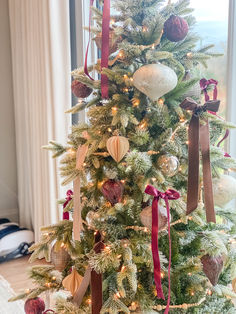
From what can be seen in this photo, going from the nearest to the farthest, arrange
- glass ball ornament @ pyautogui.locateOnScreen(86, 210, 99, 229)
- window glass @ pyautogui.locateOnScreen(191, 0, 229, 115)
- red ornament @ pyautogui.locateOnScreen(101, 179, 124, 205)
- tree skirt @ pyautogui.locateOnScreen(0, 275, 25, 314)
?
1. red ornament @ pyautogui.locateOnScreen(101, 179, 124, 205)
2. glass ball ornament @ pyautogui.locateOnScreen(86, 210, 99, 229)
3. window glass @ pyautogui.locateOnScreen(191, 0, 229, 115)
4. tree skirt @ pyautogui.locateOnScreen(0, 275, 25, 314)

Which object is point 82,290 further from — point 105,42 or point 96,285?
point 105,42

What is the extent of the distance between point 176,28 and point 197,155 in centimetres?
41

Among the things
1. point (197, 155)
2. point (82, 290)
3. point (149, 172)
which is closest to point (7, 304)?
point (82, 290)

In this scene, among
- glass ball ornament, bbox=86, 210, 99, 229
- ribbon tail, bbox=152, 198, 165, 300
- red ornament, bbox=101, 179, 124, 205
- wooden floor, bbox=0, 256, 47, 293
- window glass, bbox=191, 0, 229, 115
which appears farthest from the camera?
wooden floor, bbox=0, 256, 47, 293

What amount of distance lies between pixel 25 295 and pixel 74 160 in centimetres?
58

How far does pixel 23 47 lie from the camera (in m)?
3.04

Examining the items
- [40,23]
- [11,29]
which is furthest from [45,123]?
[11,29]

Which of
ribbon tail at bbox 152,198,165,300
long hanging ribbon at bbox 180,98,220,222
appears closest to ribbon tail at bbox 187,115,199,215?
long hanging ribbon at bbox 180,98,220,222

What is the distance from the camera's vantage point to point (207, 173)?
1148 millimetres

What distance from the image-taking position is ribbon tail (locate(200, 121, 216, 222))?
3.74 ft

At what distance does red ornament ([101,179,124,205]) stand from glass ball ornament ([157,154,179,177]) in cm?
15

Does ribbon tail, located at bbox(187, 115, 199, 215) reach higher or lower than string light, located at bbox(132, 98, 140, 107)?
lower

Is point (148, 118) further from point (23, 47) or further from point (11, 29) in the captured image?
point (11, 29)

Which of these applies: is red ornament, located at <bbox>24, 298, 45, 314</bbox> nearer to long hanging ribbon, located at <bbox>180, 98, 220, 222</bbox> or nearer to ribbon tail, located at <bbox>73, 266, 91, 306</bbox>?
ribbon tail, located at <bbox>73, 266, 91, 306</bbox>
